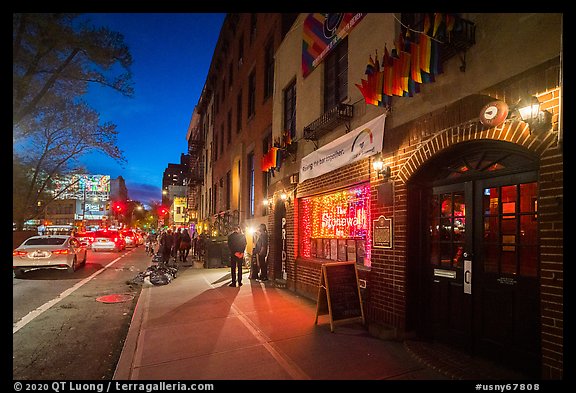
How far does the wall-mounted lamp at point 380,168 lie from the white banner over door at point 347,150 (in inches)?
5.4

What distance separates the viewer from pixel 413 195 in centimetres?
555

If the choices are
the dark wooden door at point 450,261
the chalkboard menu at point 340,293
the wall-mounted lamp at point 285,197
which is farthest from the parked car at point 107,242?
the dark wooden door at point 450,261

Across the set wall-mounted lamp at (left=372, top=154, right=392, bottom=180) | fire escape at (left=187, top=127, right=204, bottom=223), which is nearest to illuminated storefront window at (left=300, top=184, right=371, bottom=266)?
wall-mounted lamp at (left=372, top=154, right=392, bottom=180)

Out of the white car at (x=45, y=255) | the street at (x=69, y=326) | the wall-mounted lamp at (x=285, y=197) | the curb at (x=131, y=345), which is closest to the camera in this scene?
the curb at (x=131, y=345)

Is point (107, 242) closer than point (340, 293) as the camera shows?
No

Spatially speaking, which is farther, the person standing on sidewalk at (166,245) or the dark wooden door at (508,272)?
the person standing on sidewalk at (166,245)

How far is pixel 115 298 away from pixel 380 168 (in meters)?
7.45

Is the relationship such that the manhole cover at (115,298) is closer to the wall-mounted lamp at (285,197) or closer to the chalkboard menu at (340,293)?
the wall-mounted lamp at (285,197)

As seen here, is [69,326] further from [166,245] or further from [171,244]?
[171,244]

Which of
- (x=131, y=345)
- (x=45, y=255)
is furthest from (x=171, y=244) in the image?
(x=131, y=345)

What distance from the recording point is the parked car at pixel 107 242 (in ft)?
82.8

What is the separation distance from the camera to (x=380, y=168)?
20.0ft

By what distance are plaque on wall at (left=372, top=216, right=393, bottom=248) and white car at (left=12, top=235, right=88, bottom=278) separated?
11.6 meters
